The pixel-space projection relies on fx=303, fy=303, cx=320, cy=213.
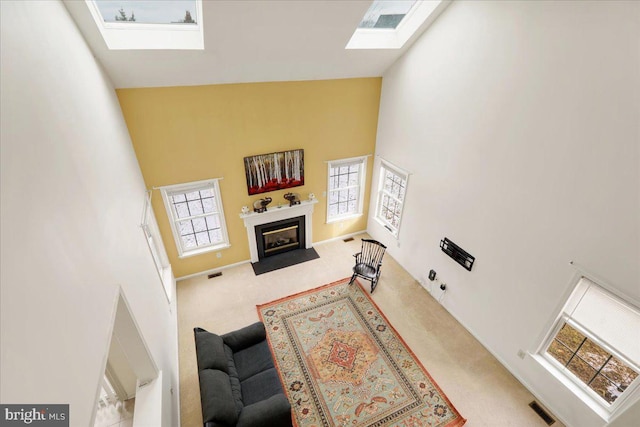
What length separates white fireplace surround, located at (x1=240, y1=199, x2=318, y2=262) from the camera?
6444mm

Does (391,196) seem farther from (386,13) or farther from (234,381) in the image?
(234,381)

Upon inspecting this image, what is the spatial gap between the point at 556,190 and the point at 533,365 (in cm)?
253

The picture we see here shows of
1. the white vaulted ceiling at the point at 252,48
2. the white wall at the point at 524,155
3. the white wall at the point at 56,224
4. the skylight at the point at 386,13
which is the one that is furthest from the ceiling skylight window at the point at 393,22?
the white wall at the point at 56,224

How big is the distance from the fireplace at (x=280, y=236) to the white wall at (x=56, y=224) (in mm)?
3439

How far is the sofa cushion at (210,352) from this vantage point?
3906mm

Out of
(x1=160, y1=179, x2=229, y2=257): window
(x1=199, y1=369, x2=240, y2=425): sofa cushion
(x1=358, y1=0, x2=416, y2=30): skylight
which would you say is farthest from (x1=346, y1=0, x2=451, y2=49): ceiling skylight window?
(x1=199, y1=369, x2=240, y2=425): sofa cushion

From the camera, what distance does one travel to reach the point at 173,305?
558 centimetres

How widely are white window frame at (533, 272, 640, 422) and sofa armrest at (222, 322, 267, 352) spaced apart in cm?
397

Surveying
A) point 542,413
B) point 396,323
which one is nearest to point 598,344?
point 542,413

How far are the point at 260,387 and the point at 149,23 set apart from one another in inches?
199

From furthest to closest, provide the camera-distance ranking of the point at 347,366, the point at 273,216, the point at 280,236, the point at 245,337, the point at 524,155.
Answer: the point at 280,236, the point at 273,216, the point at 347,366, the point at 245,337, the point at 524,155

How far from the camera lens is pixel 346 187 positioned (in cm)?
725

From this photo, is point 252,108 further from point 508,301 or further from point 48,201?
point 508,301

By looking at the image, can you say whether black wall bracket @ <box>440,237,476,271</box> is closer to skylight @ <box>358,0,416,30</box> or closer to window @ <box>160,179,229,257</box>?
skylight @ <box>358,0,416,30</box>
